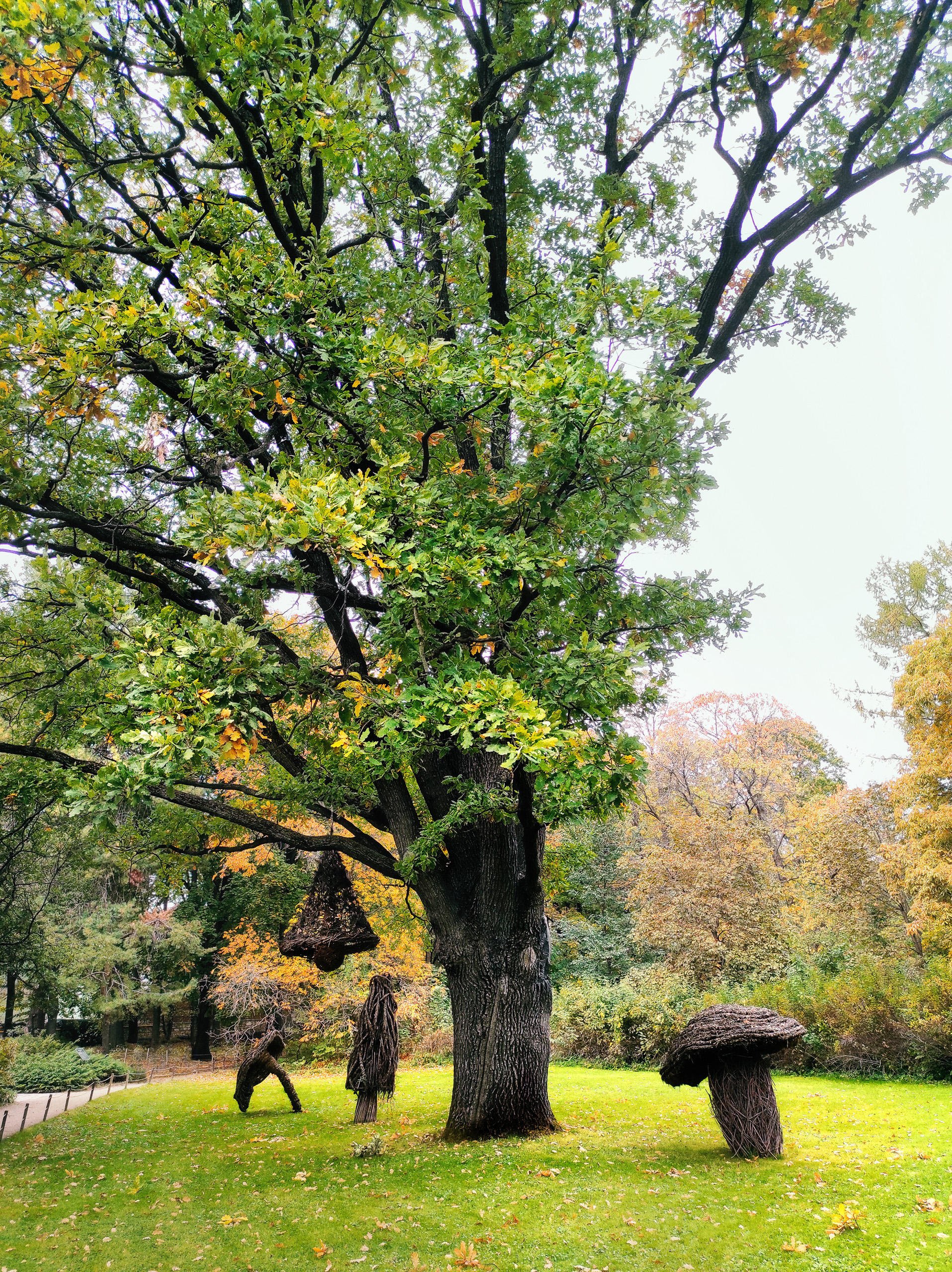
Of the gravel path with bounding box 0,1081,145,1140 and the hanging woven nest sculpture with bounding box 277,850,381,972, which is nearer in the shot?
the hanging woven nest sculpture with bounding box 277,850,381,972

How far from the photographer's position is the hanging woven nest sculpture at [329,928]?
781 centimetres

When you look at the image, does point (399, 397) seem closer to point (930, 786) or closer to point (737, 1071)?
point (737, 1071)

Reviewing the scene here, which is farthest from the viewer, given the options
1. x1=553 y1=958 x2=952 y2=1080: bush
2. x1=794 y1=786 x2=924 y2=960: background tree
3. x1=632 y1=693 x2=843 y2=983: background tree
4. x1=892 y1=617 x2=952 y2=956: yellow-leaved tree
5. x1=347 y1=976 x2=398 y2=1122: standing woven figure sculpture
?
x1=632 y1=693 x2=843 y2=983: background tree

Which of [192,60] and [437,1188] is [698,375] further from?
[437,1188]

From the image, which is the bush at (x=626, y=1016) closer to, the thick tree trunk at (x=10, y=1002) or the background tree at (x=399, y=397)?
the background tree at (x=399, y=397)

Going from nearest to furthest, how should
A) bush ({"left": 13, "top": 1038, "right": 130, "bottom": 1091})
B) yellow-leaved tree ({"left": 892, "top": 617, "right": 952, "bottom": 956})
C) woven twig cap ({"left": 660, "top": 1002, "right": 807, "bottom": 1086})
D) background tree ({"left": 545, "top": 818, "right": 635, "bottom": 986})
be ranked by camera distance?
woven twig cap ({"left": 660, "top": 1002, "right": 807, "bottom": 1086}) < yellow-leaved tree ({"left": 892, "top": 617, "right": 952, "bottom": 956}) < bush ({"left": 13, "top": 1038, "right": 130, "bottom": 1091}) < background tree ({"left": 545, "top": 818, "right": 635, "bottom": 986})

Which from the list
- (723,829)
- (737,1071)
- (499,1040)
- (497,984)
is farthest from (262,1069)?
(723,829)

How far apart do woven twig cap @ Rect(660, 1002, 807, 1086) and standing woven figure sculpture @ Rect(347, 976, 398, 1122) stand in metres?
4.47

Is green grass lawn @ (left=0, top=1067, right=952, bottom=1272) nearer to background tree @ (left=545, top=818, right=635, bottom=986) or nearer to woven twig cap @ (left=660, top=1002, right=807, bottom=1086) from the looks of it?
woven twig cap @ (left=660, top=1002, right=807, bottom=1086)

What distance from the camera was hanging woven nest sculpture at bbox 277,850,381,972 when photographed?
7.81 m

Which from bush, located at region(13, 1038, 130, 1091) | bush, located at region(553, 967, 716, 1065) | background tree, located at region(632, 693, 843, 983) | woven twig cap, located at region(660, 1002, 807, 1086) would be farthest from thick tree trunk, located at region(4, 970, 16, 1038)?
woven twig cap, located at region(660, 1002, 807, 1086)

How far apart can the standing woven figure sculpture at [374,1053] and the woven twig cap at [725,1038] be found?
4.47 metres

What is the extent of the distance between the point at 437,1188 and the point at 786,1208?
8.95 ft

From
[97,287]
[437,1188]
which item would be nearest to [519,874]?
[437,1188]
